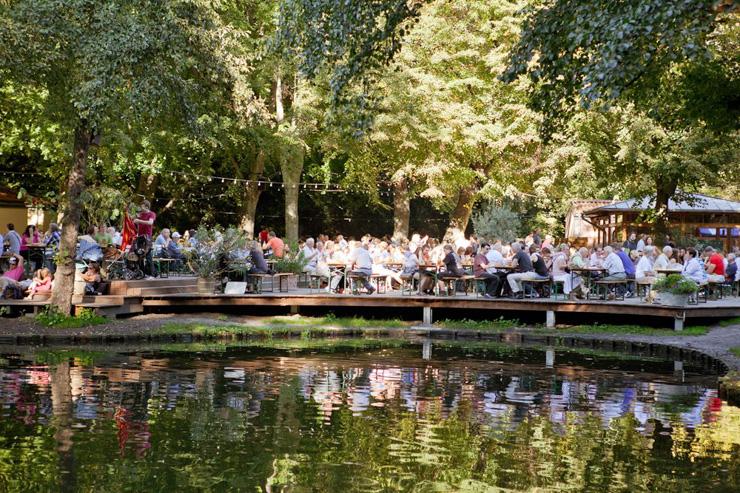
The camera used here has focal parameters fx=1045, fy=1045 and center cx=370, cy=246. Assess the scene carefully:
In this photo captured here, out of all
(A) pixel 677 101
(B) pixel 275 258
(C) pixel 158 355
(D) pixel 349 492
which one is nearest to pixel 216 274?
(B) pixel 275 258

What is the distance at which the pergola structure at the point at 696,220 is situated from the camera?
36344mm

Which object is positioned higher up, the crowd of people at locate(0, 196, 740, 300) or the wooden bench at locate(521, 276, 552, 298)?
the crowd of people at locate(0, 196, 740, 300)

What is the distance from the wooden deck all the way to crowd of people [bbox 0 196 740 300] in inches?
21.8

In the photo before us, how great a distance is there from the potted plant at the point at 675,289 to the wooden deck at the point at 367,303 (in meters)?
0.21

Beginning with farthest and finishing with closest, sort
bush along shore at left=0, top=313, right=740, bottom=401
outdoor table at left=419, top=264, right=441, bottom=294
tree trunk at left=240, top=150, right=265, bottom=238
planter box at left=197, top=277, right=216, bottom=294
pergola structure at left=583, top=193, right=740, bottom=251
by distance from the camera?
tree trunk at left=240, top=150, right=265, bottom=238 < pergola structure at left=583, top=193, right=740, bottom=251 < planter box at left=197, top=277, right=216, bottom=294 < outdoor table at left=419, top=264, right=441, bottom=294 < bush along shore at left=0, top=313, right=740, bottom=401

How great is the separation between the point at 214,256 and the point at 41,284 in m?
4.58

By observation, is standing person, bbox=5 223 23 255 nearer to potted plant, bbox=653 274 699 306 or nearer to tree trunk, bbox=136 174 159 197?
potted plant, bbox=653 274 699 306

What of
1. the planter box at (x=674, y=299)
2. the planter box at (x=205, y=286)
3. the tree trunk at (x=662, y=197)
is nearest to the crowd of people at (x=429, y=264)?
the planter box at (x=674, y=299)

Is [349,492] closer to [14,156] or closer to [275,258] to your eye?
[275,258]

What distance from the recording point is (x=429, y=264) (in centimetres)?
2469

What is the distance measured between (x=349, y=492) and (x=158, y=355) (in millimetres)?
9744

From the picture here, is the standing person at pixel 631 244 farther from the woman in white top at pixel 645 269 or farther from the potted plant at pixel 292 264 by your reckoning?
the potted plant at pixel 292 264

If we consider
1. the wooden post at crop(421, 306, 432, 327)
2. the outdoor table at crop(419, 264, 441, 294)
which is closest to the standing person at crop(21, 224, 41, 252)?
the outdoor table at crop(419, 264, 441, 294)

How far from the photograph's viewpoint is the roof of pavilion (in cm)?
3481
